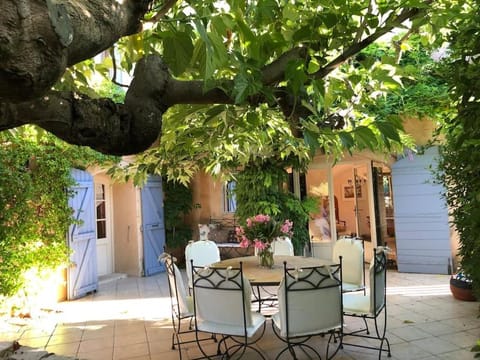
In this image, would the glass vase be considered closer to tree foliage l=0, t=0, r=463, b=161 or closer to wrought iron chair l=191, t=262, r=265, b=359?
wrought iron chair l=191, t=262, r=265, b=359

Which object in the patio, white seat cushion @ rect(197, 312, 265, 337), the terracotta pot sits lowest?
the patio

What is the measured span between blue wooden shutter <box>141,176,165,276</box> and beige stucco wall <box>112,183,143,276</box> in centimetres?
12

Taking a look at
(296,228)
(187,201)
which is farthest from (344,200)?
(187,201)

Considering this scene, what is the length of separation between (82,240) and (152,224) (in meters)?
1.83

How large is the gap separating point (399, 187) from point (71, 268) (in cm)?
572

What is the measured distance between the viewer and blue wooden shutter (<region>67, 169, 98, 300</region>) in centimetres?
626

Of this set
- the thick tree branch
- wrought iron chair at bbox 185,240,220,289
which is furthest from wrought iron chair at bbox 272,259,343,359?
the thick tree branch

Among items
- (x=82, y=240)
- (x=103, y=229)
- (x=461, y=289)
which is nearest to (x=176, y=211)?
(x=103, y=229)

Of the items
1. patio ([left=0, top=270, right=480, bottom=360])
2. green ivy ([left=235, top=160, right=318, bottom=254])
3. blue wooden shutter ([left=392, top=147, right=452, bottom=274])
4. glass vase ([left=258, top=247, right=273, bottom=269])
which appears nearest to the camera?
patio ([left=0, top=270, right=480, bottom=360])

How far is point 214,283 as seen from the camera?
3.09 metres

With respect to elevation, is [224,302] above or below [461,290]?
above

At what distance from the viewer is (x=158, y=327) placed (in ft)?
15.2

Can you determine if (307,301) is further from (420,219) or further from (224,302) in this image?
(420,219)

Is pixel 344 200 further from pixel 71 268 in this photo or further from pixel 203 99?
pixel 203 99
